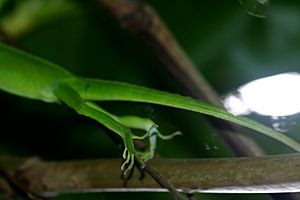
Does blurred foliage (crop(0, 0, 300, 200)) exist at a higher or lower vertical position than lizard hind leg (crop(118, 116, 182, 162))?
higher

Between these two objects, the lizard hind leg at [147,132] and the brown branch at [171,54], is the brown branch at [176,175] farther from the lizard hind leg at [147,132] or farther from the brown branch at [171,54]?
the brown branch at [171,54]

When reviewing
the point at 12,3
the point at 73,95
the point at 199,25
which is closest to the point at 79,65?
the point at 12,3

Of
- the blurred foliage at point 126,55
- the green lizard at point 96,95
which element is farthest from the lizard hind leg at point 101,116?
the blurred foliage at point 126,55

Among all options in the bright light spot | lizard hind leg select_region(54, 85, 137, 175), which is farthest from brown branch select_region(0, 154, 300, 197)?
the bright light spot

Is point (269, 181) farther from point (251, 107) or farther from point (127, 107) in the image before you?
point (127, 107)

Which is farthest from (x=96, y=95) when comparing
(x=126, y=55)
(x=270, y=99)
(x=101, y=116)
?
(x=126, y=55)

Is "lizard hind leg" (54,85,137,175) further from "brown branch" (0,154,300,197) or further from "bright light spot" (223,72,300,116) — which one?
"bright light spot" (223,72,300,116)
